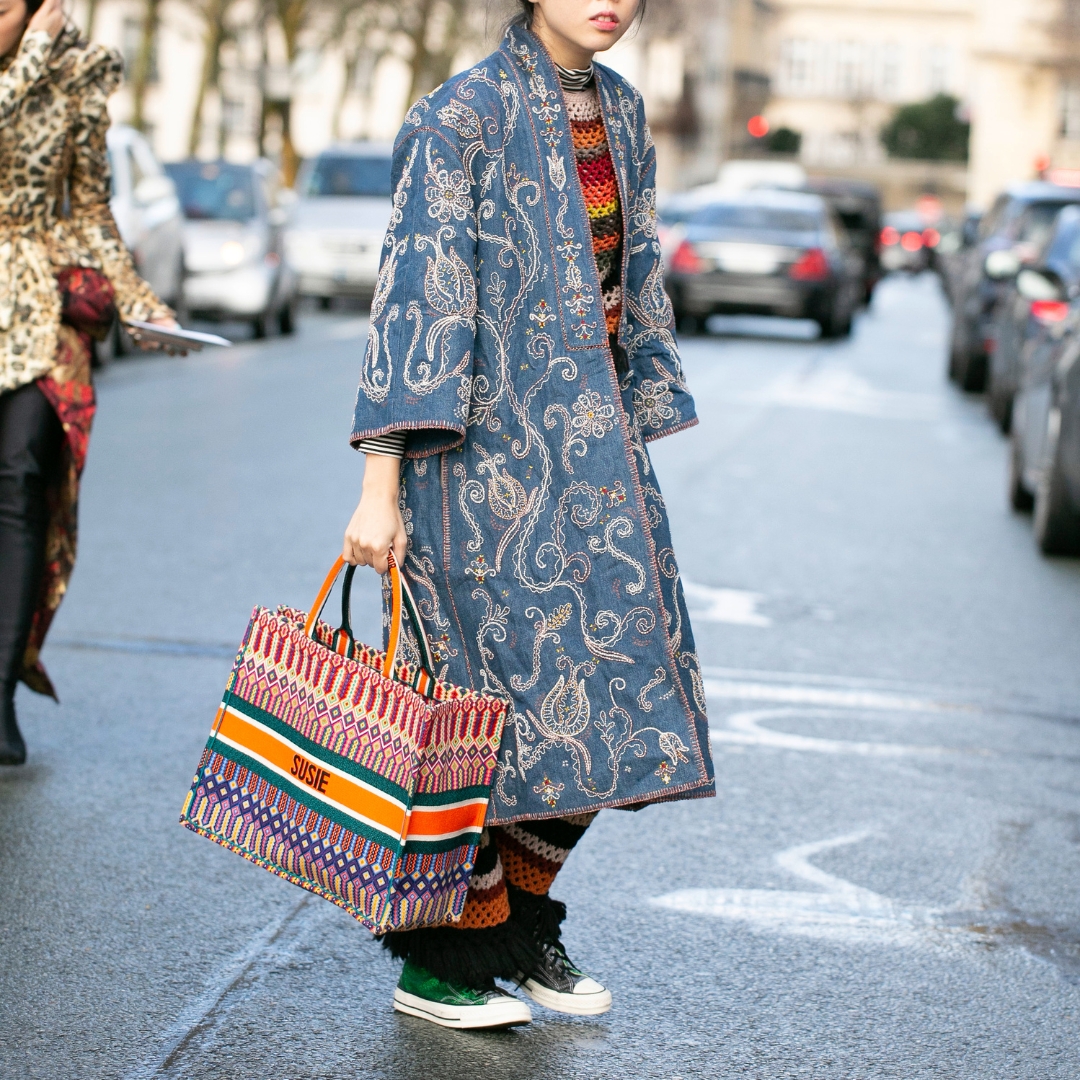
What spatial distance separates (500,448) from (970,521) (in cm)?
711

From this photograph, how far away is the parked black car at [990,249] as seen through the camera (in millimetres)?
15984

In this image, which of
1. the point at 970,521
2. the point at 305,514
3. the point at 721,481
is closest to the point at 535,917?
the point at 305,514

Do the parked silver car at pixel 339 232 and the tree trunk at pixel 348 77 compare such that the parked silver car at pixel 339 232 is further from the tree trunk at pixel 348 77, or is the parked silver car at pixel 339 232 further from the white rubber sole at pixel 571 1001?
the tree trunk at pixel 348 77

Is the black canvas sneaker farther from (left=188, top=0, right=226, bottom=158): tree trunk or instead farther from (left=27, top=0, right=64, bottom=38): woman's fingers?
(left=188, top=0, right=226, bottom=158): tree trunk

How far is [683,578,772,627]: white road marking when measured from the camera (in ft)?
23.7

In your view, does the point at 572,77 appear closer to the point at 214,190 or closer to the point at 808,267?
the point at 214,190

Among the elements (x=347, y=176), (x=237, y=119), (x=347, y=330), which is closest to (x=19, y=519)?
(x=347, y=330)

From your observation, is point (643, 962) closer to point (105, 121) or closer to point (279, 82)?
point (105, 121)

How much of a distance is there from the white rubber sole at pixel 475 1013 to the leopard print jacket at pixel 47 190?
195 cm

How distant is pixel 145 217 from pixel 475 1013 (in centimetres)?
1337

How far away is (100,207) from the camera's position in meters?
4.91

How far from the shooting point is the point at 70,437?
4.76m

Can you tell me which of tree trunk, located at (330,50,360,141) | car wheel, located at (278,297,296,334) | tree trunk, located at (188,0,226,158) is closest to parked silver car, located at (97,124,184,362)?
car wheel, located at (278,297,296,334)

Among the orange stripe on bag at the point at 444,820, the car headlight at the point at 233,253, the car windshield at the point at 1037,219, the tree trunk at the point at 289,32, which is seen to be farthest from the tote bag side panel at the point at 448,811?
the tree trunk at the point at 289,32
